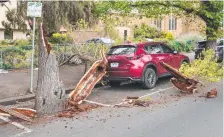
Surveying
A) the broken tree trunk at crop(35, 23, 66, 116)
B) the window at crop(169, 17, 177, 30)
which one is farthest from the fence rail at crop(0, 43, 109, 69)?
the window at crop(169, 17, 177, 30)

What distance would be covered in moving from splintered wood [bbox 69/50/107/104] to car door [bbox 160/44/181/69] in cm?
310

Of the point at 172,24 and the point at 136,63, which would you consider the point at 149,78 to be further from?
the point at 172,24

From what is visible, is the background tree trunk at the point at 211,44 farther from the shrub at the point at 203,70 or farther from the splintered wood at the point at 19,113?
the splintered wood at the point at 19,113

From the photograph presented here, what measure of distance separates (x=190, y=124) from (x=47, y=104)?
10.8ft

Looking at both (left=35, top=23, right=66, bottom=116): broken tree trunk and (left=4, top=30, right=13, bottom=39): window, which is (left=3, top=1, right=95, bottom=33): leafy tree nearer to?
(left=4, top=30, right=13, bottom=39): window

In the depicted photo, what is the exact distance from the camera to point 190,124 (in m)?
7.18

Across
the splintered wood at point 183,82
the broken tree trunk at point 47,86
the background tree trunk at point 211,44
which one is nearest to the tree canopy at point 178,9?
the background tree trunk at point 211,44

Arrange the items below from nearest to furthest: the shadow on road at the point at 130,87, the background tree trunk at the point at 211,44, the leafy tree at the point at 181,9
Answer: the shadow on road at the point at 130,87 → the leafy tree at the point at 181,9 → the background tree trunk at the point at 211,44

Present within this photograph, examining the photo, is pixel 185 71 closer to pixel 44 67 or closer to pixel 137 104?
pixel 137 104

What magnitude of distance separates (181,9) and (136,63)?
6.29m

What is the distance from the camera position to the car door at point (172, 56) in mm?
12953

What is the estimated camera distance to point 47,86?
8219mm

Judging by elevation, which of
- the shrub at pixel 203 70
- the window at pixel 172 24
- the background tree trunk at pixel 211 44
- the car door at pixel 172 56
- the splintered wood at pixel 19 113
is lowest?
the splintered wood at pixel 19 113

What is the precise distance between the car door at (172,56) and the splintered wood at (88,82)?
122 inches
